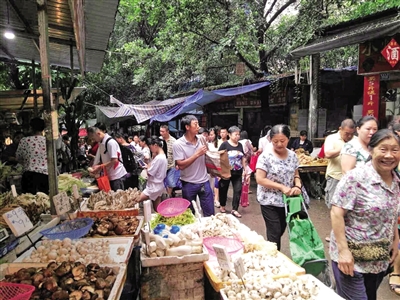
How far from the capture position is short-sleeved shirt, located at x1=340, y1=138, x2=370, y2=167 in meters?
3.71

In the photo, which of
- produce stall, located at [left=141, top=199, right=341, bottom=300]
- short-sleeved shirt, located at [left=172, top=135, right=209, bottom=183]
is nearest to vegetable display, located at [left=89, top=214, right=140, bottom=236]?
produce stall, located at [left=141, top=199, right=341, bottom=300]

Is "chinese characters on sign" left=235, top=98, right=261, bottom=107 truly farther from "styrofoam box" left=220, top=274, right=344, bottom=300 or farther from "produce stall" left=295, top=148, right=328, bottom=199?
"styrofoam box" left=220, top=274, right=344, bottom=300

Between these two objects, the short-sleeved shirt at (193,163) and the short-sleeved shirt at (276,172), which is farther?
the short-sleeved shirt at (193,163)

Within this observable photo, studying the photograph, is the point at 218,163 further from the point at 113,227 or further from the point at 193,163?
the point at 113,227

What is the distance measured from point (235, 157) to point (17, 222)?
179 inches

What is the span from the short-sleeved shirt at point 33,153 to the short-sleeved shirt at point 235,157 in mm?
3373

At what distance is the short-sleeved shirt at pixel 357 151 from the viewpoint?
371 centimetres

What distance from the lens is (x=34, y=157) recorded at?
4.93 meters

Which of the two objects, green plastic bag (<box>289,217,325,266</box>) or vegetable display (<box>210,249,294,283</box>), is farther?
green plastic bag (<box>289,217,325,266</box>)

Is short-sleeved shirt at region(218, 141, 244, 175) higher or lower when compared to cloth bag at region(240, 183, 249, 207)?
higher

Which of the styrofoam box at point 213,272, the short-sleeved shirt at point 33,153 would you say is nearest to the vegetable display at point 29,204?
the short-sleeved shirt at point 33,153

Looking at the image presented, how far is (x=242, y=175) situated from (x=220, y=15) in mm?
7024

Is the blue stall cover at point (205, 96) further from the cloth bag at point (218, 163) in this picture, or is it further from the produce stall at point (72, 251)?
the produce stall at point (72, 251)

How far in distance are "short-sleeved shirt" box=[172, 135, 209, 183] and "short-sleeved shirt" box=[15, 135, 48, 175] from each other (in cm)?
211
